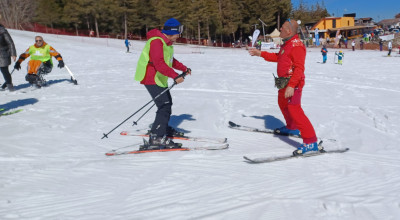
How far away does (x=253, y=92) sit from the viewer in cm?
964

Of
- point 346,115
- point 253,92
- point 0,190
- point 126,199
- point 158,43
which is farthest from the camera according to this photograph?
point 253,92

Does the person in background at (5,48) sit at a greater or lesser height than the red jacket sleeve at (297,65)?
greater

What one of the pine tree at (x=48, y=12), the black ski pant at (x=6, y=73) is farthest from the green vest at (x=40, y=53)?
the pine tree at (x=48, y=12)

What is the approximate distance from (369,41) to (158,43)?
5648 centimetres

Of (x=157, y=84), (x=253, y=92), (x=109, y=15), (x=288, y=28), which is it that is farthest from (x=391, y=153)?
(x=109, y=15)

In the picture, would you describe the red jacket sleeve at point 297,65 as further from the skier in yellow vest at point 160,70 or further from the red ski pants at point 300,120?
the skier in yellow vest at point 160,70

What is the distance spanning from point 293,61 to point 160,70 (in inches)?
67.4

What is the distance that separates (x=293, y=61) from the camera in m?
4.19

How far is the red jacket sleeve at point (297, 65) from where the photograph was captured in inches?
160

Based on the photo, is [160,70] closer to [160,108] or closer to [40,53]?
[160,108]

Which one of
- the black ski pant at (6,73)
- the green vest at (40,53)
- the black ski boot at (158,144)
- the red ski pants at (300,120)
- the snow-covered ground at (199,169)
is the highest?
the green vest at (40,53)

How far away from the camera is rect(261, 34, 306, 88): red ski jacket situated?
4.07 m

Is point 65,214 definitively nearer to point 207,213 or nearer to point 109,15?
point 207,213

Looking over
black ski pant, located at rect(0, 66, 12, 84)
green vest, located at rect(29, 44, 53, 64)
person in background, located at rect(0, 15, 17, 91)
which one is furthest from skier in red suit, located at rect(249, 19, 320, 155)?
green vest, located at rect(29, 44, 53, 64)
